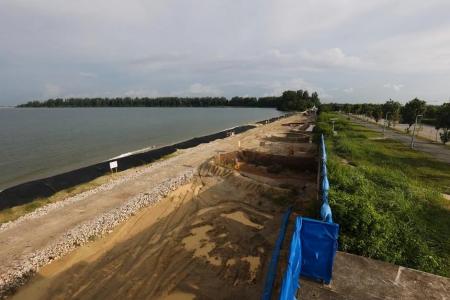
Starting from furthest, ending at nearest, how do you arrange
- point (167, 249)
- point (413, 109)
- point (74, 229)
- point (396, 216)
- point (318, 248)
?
point (413, 109) → point (74, 229) → point (167, 249) → point (396, 216) → point (318, 248)

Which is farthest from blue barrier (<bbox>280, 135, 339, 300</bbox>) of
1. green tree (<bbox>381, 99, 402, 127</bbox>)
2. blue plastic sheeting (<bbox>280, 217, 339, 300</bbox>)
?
green tree (<bbox>381, 99, 402, 127</bbox>)

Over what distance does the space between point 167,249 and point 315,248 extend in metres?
6.80

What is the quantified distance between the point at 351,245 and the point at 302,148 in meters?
23.8

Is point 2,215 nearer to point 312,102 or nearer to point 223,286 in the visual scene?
point 223,286

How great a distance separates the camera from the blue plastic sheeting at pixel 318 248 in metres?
5.27

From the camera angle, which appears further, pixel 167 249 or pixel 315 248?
pixel 167 249

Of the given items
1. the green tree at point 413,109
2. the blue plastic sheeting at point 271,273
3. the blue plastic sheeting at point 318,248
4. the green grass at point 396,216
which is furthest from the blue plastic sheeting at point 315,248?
the green tree at point 413,109

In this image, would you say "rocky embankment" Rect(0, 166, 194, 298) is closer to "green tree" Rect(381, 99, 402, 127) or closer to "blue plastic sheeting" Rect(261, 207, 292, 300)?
"blue plastic sheeting" Rect(261, 207, 292, 300)

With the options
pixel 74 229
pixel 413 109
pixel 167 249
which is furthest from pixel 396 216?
pixel 413 109

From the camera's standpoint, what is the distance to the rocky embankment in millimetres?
8695

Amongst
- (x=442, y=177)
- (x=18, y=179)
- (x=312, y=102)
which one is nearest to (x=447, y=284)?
(x=442, y=177)

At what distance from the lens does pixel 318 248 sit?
17.9 ft

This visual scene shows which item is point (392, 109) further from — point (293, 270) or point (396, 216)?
point (293, 270)

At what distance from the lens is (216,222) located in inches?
500
